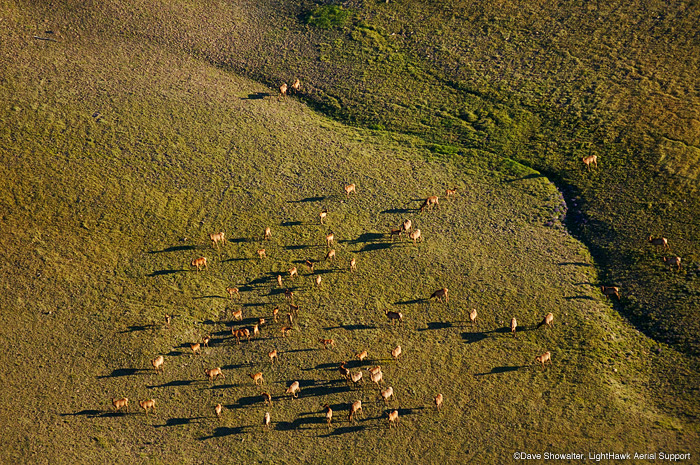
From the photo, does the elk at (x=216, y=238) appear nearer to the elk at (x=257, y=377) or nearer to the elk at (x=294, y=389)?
the elk at (x=257, y=377)

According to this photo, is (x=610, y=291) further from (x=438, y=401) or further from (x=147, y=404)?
(x=147, y=404)

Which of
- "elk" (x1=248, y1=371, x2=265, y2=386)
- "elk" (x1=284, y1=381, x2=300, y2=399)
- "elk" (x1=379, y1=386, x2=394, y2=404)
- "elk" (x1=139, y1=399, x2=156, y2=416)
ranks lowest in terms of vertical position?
"elk" (x1=139, y1=399, x2=156, y2=416)

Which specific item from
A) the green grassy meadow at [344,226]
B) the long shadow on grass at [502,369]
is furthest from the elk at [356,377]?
the long shadow on grass at [502,369]

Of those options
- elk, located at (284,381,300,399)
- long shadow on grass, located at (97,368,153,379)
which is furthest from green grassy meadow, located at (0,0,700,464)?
elk, located at (284,381,300,399)

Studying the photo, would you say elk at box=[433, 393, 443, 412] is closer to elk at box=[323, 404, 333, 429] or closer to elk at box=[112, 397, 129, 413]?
elk at box=[323, 404, 333, 429]

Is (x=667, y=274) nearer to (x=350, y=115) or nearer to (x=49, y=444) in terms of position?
(x=350, y=115)

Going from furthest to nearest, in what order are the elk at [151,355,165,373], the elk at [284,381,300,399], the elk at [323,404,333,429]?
the elk at [151,355,165,373] < the elk at [284,381,300,399] < the elk at [323,404,333,429]

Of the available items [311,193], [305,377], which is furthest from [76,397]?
[311,193]
